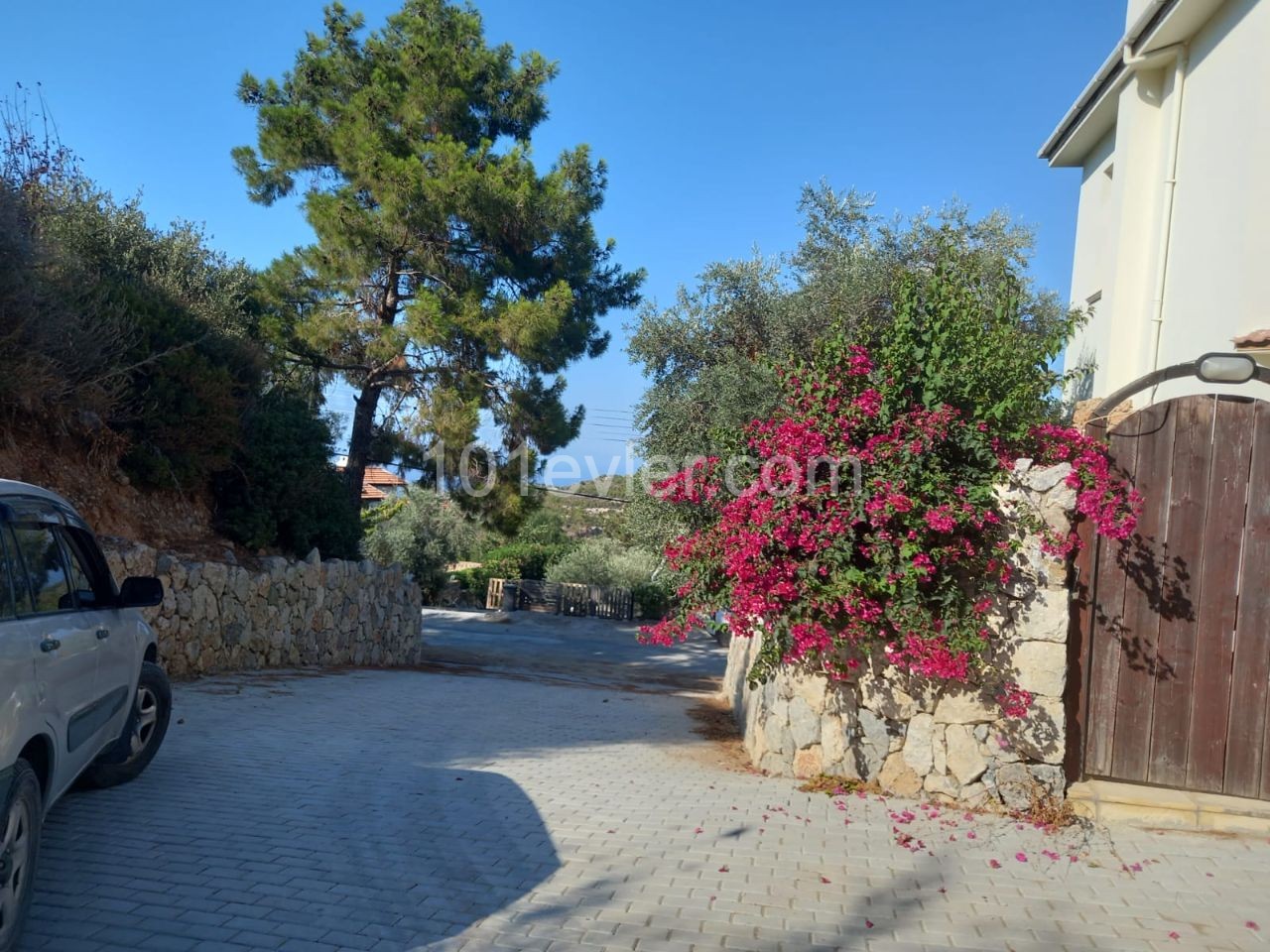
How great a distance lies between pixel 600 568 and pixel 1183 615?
27337 millimetres

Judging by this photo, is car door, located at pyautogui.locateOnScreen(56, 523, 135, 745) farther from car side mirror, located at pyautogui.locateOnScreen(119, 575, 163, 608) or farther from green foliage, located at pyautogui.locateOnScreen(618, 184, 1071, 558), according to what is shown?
green foliage, located at pyautogui.locateOnScreen(618, 184, 1071, 558)

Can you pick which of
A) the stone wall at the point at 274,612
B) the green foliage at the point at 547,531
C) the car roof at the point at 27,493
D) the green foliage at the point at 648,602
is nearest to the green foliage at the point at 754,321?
the stone wall at the point at 274,612

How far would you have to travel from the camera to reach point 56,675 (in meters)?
3.71

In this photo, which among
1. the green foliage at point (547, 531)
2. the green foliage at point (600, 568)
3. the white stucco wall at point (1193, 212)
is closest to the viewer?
the white stucco wall at point (1193, 212)

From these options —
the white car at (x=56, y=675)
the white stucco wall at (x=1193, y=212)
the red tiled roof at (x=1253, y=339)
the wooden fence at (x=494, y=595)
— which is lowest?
the wooden fence at (x=494, y=595)

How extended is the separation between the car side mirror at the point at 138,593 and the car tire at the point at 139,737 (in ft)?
2.32

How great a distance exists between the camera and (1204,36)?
10531 mm

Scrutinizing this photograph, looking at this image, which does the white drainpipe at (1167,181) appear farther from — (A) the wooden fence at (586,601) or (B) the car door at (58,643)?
(A) the wooden fence at (586,601)

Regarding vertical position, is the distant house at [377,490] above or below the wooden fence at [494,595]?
above

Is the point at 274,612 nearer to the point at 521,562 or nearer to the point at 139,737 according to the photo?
the point at 139,737

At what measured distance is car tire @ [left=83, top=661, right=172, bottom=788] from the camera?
204 inches

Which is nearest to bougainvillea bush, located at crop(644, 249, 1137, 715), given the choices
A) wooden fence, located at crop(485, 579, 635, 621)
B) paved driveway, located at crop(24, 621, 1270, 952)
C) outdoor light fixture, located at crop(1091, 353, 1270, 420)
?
outdoor light fixture, located at crop(1091, 353, 1270, 420)

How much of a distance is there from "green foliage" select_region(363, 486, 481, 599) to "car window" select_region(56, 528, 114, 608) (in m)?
25.4

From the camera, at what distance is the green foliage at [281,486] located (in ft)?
43.0
